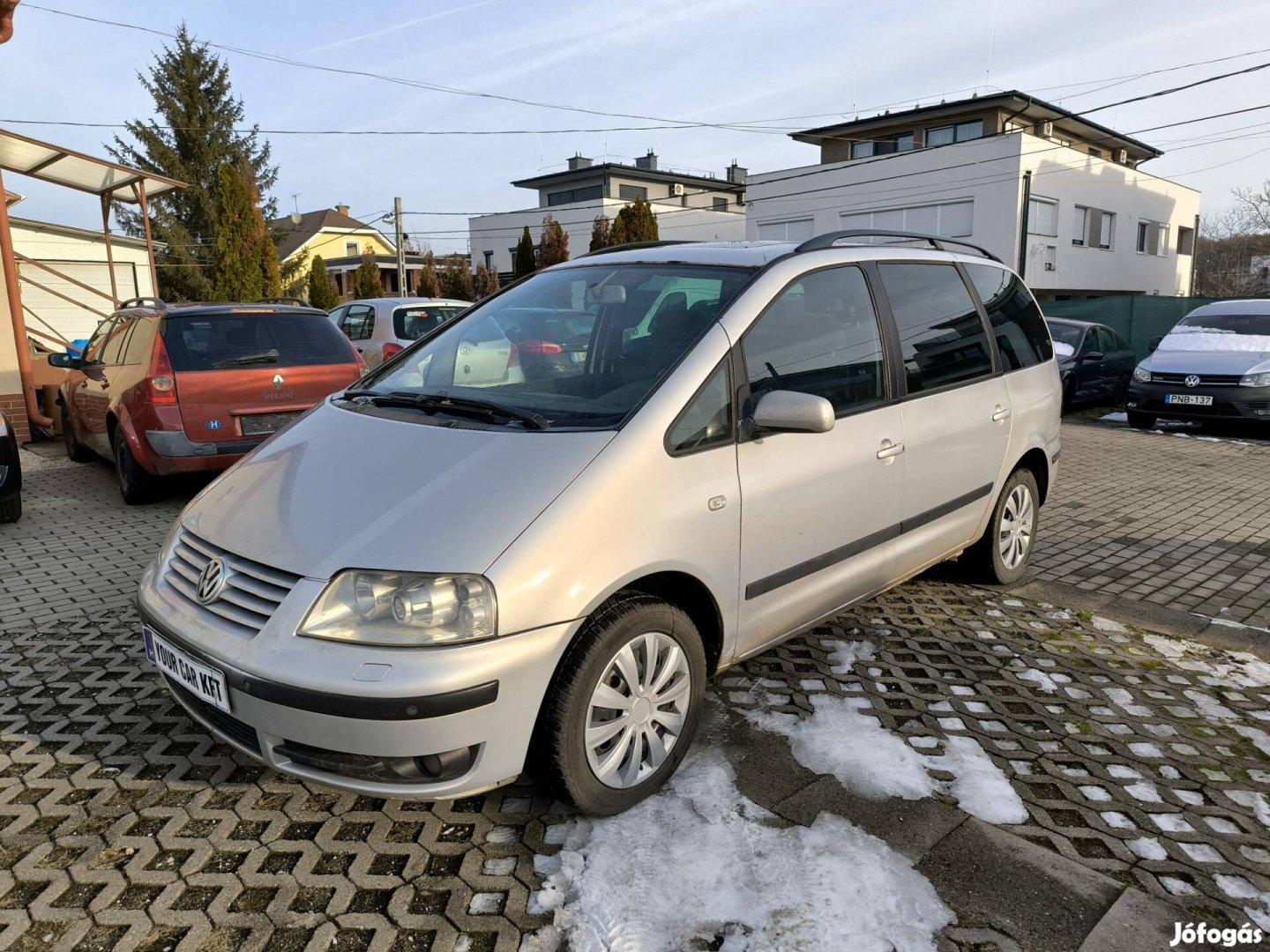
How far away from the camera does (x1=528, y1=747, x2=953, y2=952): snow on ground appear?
227cm

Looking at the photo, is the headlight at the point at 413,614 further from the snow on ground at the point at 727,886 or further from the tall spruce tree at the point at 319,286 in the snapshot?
the tall spruce tree at the point at 319,286

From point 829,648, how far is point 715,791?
4.51 ft

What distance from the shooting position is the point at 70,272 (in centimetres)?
2338

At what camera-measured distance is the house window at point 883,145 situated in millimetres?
33750

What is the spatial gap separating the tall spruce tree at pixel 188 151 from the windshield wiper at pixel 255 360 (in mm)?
32066

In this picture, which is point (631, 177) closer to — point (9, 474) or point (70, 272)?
point (70, 272)

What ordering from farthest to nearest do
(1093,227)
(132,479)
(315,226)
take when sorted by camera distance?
1. (315,226)
2. (1093,227)
3. (132,479)

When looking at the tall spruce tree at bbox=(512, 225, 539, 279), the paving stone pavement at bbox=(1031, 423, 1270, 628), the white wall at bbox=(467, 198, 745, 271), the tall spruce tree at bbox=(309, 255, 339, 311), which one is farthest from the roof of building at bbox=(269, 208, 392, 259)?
the paving stone pavement at bbox=(1031, 423, 1270, 628)

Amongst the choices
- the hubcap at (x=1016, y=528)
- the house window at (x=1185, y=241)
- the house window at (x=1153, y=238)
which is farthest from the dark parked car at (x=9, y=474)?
the house window at (x=1185, y=241)

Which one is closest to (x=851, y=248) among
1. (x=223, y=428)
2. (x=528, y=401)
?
(x=528, y=401)

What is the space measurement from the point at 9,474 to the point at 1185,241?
4658 cm

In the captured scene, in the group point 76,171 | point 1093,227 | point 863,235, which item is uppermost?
point 1093,227

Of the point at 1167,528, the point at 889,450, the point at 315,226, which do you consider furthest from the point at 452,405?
the point at 315,226

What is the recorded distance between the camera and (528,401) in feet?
10.2
